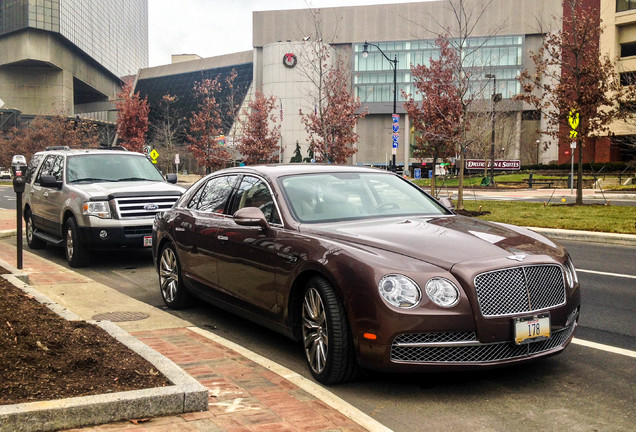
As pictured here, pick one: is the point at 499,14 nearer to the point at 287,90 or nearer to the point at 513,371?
Answer: the point at 287,90

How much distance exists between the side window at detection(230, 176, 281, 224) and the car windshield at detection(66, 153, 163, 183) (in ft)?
19.3

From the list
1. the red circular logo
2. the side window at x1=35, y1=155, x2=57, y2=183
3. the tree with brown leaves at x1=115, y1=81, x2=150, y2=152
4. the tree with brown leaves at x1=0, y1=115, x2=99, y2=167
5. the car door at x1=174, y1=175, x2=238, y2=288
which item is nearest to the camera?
the car door at x1=174, y1=175, x2=238, y2=288

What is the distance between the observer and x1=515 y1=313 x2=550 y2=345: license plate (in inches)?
183

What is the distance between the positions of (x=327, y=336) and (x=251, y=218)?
4.58 ft

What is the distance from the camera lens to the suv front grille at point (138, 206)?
10.8 metres

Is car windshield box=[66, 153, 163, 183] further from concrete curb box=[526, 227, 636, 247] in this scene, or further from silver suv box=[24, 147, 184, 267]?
concrete curb box=[526, 227, 636, 247]

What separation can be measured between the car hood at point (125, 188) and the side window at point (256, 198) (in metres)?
4.63

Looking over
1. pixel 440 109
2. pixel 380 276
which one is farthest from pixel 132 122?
pixel 380 276

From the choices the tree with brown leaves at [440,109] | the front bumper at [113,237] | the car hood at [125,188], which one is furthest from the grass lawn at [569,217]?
the front bumper at [113,237]

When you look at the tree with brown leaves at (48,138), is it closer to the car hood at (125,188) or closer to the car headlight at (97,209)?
the car hood at (125,188)

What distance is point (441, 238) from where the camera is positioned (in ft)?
16.9

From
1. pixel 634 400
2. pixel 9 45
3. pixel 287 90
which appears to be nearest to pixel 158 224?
pixel 634 400

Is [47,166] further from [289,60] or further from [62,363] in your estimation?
[289,60]

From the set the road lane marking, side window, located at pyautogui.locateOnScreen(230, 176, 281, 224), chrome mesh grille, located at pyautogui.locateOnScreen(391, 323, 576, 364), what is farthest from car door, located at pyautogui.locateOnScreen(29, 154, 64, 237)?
the road lane marking
